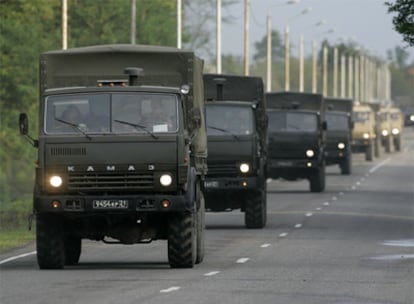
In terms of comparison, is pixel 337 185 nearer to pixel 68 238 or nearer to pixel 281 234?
pixel 281 234

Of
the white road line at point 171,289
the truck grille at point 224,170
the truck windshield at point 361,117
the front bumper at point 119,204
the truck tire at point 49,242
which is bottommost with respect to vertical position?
the white road line at point 171,289

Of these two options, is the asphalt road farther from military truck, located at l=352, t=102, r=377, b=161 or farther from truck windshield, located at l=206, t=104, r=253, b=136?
military truck, located at l=352, t=102, r=377, b=161

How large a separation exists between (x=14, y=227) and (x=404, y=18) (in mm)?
8906

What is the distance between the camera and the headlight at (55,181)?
23.0m

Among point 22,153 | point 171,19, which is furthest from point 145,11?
point 22,153

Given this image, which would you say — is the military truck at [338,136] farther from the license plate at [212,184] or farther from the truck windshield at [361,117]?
the license plate at [212,184]

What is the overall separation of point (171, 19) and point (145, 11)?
2.40 m

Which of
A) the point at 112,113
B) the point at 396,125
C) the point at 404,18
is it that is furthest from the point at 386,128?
the point at 112,113

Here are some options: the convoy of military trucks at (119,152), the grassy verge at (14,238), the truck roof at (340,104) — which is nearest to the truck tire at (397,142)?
the truck roof at (340,104)

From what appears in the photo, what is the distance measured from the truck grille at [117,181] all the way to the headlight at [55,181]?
248mm

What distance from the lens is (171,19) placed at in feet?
314

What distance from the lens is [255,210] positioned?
34.1 m

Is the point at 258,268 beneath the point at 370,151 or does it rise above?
beneath

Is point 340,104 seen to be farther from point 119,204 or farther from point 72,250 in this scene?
point 119,204
